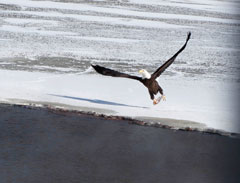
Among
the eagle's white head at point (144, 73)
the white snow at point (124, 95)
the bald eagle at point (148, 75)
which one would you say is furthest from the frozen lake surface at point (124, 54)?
the eagle's white head at point (144, 73)

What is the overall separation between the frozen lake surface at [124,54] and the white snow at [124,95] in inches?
0.7

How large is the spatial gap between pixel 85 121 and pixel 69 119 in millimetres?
263

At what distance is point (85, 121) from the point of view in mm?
9461

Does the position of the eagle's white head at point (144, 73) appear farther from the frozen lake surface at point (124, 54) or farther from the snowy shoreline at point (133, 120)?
the snowy shoreline at point (133, 120)

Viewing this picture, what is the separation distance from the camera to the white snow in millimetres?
9898

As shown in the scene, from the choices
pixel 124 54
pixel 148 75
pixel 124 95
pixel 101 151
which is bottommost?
pixel 101 151

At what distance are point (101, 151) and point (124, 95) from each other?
254 cm

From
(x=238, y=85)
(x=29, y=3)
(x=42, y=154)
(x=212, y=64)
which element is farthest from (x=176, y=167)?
(x=29, y=3)

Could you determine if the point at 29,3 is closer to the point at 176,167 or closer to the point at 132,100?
the point at 132,100

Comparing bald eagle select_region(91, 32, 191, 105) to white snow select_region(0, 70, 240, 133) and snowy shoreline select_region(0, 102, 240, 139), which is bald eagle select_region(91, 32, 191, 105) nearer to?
white snow select_region(0, 70, 240, 133)

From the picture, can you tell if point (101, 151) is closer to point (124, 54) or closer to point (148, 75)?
point (148, 75)

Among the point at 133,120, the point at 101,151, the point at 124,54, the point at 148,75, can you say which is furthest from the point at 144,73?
the point at 124,54

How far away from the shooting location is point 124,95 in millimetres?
10766

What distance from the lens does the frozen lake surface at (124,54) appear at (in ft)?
33.8
